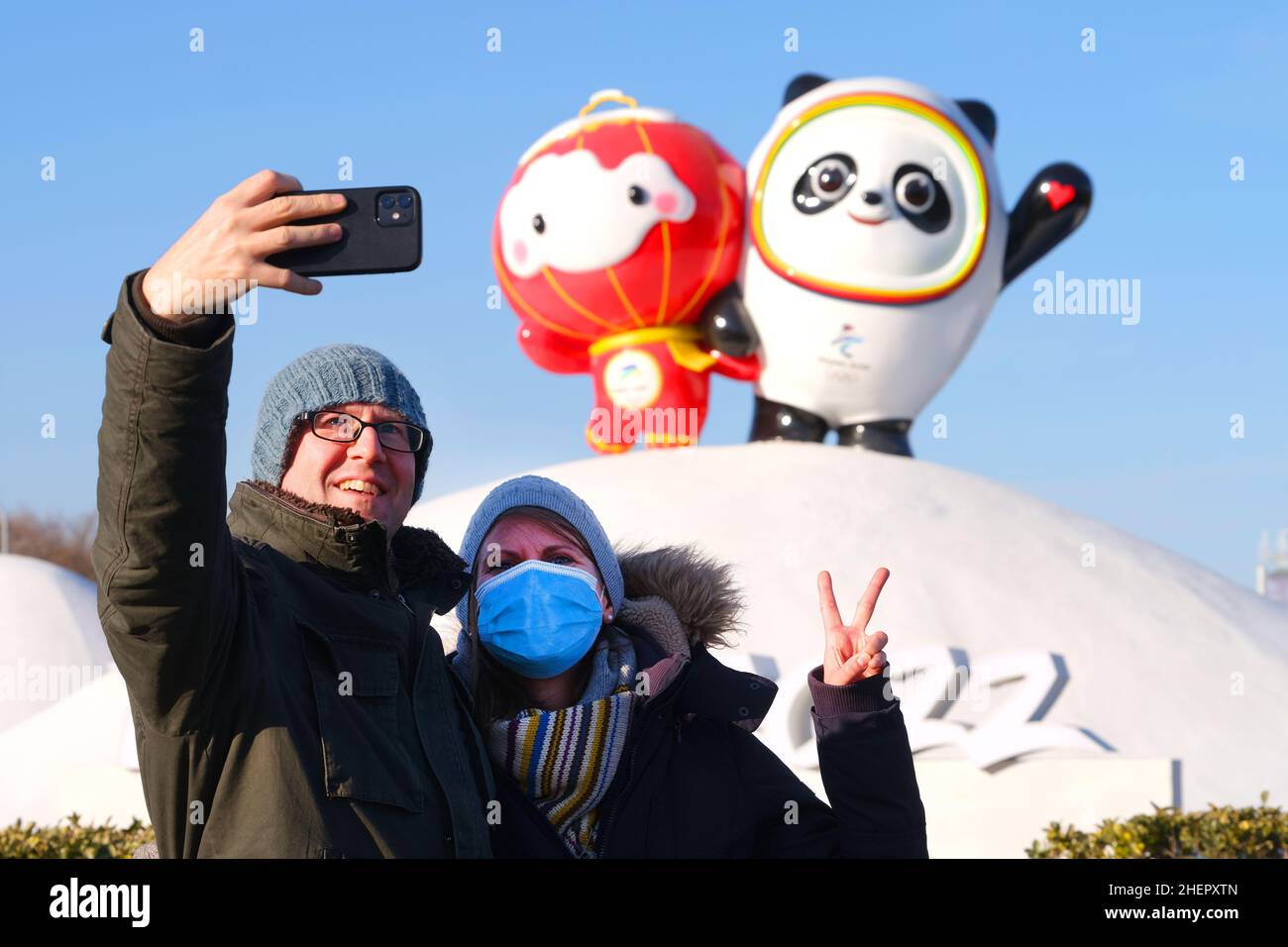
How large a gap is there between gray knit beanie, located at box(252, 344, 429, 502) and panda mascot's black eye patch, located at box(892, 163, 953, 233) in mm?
9125

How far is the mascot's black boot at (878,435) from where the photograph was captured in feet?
40.0

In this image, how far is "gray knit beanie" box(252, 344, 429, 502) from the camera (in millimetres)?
2574

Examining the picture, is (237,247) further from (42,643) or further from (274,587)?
(42,643)

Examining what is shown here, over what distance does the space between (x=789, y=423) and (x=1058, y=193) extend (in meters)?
3.02

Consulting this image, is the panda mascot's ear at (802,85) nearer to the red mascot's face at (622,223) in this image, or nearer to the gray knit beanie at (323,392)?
the red mascot's face at (622,223)

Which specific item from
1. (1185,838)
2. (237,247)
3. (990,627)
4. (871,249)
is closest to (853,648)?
(237,247)

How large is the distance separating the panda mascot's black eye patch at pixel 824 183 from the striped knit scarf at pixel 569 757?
910 centimetres

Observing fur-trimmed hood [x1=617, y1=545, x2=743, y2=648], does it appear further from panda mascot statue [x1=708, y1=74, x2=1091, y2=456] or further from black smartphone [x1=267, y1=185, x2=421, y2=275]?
panda mascot statue [x1=708, y1=74, x2=1091, y2=456]

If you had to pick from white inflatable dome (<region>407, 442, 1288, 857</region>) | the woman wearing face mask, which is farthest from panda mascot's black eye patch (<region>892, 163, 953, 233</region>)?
the woman wearing face mask

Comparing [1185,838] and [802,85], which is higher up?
[802,85]

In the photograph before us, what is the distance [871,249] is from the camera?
36.9 feet

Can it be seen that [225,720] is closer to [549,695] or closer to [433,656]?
[433,656]

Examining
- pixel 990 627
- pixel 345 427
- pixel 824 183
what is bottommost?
pixel 990 627

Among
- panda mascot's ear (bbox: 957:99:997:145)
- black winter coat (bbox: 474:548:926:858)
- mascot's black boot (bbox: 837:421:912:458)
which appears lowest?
black winter coat (bbox: 474:548:926:858)
